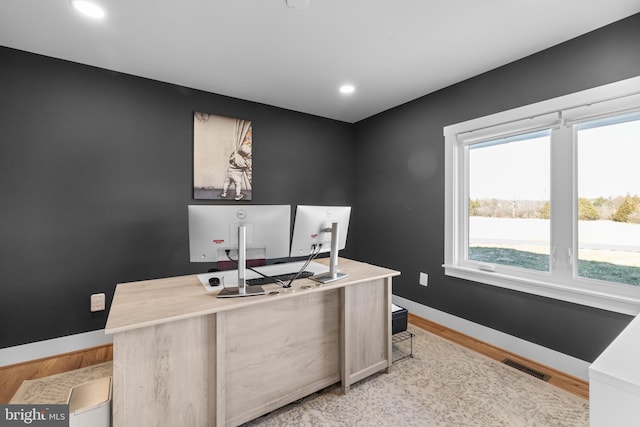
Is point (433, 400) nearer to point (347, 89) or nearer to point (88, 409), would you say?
point (88, 409)

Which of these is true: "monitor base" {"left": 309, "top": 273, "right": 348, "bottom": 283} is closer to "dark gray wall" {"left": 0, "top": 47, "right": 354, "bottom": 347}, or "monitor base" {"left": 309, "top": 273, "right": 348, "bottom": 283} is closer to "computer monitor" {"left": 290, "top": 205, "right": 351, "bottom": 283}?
"computer monitor" {"left": 290, "top": 205, "right": 351, "bottom": 283}

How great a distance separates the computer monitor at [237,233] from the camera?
1.65m

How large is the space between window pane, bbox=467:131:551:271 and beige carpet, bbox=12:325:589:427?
966 millimetres

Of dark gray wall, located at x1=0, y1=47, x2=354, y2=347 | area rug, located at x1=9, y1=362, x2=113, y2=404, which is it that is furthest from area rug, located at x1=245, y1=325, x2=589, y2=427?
dark gray wall, located at x1=0, y1=47, x2=354, y2=347

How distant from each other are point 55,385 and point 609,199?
13.7 ft

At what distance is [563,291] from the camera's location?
7.07 feet

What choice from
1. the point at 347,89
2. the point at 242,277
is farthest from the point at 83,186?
the point at 347,89

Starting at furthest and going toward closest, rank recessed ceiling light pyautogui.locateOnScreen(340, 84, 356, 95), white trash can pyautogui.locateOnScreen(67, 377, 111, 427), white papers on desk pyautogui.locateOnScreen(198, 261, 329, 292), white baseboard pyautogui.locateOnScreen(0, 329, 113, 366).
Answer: recessed ceiling light pyautogui.locateOnScreen(340, 84, 356, 95) → white baseboard pyautogui.locateOnScreen(0, 329, 113, 366) → white papers on desk pyautogui.locateOnScreen(198, 261, 329, 292) → white trash can pyautogui.locateOnScreen(67, 377, 111, 427)

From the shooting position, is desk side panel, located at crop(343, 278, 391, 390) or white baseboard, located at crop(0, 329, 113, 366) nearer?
desk side panel, located at crop(343, 278, 391, 390)

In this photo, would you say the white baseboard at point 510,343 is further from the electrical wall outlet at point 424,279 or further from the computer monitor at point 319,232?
the computer monitor at point 319,232

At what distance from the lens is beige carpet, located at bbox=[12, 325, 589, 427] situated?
5.60ft

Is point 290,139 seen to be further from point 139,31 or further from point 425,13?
point 425,13

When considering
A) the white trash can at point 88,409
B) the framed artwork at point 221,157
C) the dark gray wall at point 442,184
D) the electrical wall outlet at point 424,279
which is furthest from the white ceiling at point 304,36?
the white trash can at point 88,409

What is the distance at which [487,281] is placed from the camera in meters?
2.63
